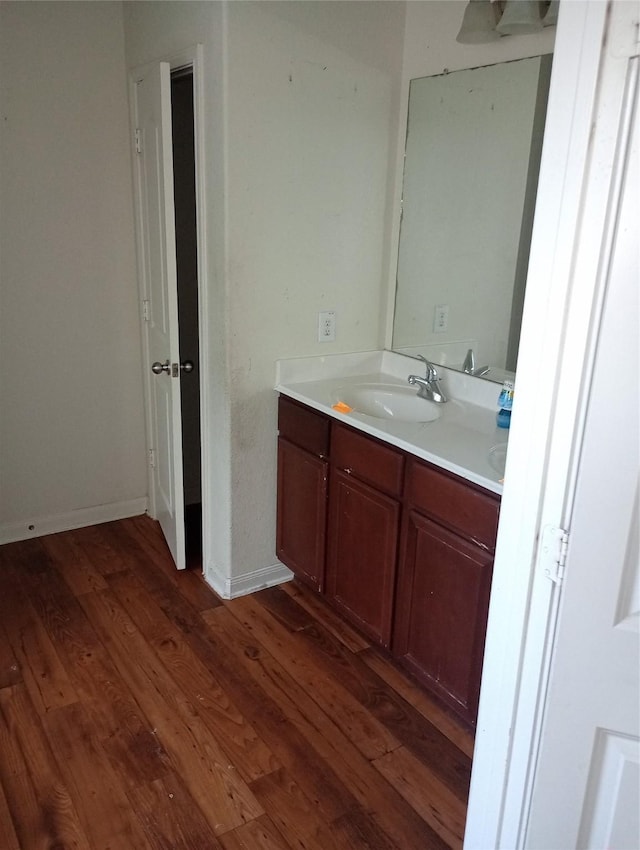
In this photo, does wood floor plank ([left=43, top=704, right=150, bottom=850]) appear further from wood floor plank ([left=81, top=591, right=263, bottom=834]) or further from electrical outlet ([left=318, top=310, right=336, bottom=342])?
electrical outlet ([left=318, top=310, right=336, bottom=342])

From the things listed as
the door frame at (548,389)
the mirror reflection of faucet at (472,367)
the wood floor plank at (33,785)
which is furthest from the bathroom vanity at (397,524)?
the wood floor plank at (33,785)

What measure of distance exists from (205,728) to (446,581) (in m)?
0.85

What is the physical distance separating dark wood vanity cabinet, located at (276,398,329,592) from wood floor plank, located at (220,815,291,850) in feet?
2.94

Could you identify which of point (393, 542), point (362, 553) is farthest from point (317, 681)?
point (393, 542)

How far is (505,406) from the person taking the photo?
2.15 m

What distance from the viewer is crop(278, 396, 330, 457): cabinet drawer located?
7.73ft

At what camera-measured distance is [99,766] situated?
190cm

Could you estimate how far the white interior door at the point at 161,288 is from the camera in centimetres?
247

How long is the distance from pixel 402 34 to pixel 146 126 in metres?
1.03

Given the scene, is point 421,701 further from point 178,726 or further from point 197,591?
point 197,591

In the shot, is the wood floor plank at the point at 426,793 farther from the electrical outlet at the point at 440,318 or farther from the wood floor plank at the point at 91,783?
the electrical outlet at the point at 440,318

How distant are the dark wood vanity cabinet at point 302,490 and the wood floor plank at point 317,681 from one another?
216 millimetres

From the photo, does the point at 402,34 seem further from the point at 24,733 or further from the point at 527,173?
the point at 24,733

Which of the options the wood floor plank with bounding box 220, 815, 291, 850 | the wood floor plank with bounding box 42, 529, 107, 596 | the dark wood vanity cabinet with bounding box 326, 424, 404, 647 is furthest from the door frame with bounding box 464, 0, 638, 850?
the wood floor plank with bounding box 42, 529, 107, 596
